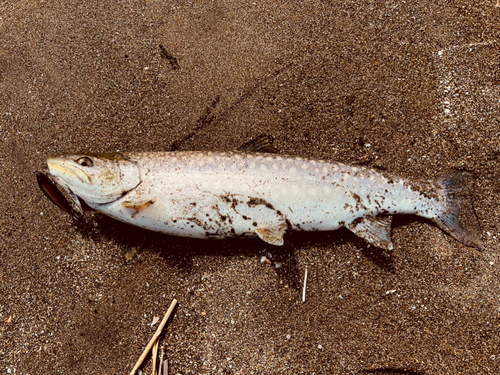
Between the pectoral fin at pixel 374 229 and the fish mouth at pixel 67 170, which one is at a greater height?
the fish mouth at pixel 67 170

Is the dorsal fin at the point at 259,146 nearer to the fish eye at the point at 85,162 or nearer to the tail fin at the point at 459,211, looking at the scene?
the fish eye at the point at 85,162

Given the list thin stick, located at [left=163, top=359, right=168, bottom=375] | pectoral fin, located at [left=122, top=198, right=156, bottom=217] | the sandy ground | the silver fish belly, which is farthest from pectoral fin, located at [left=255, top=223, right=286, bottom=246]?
thin stick, located at [left=163, top=359, right=168, bottom=375]

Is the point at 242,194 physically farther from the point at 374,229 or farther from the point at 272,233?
the point at 374,229

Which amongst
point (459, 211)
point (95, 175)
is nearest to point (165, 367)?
point (95, 175)

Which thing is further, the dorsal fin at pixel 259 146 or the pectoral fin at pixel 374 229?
the dorsal fin at pixel 259 146

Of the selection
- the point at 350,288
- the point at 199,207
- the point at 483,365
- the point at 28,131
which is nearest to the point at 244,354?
the point at 350,288

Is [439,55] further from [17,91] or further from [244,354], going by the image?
[17,91]

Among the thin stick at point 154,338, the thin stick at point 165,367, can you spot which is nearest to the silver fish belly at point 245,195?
the thin stick at point 154,338

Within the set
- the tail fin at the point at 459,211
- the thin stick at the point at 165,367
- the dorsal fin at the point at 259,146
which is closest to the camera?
the thin stick at the point at 165,367
